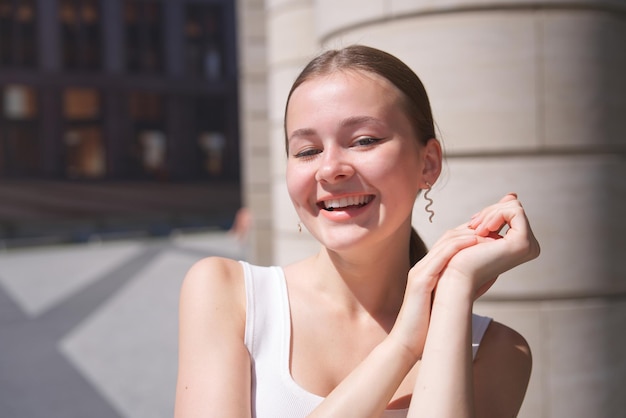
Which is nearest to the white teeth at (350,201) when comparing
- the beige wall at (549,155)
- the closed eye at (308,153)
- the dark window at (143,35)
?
the closed eye at (308,153)

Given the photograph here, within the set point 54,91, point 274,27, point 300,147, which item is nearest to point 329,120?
point 300,147

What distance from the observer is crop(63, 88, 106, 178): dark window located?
32125 millimetres

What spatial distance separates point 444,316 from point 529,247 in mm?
269

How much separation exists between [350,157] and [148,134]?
33.4m

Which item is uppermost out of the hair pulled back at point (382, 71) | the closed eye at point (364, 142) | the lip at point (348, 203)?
the hair pulled back at point (382, 71)

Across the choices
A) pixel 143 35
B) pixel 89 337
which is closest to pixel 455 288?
pixel 89 337

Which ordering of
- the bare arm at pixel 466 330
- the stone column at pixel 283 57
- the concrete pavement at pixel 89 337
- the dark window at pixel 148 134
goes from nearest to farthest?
the bare arm at pixel 466 330 < the concrete pavement at pixel 89 337 < the stone column at pixel 283 57 < the dark window at pixel 148 134

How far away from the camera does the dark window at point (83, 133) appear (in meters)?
32.1

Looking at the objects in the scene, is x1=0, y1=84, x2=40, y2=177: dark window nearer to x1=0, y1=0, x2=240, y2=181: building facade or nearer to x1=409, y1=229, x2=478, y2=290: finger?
x1=0, y1=0, x2=240, y2=181: building facade

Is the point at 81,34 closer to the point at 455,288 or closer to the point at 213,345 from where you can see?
the point at 213,345

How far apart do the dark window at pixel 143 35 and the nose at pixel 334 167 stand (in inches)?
1322

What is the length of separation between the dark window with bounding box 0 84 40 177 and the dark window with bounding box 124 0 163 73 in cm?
504

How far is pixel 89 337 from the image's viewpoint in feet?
26.6

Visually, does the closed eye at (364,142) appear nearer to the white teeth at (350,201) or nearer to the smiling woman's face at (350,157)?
the smiling woman's face at (350,157)
